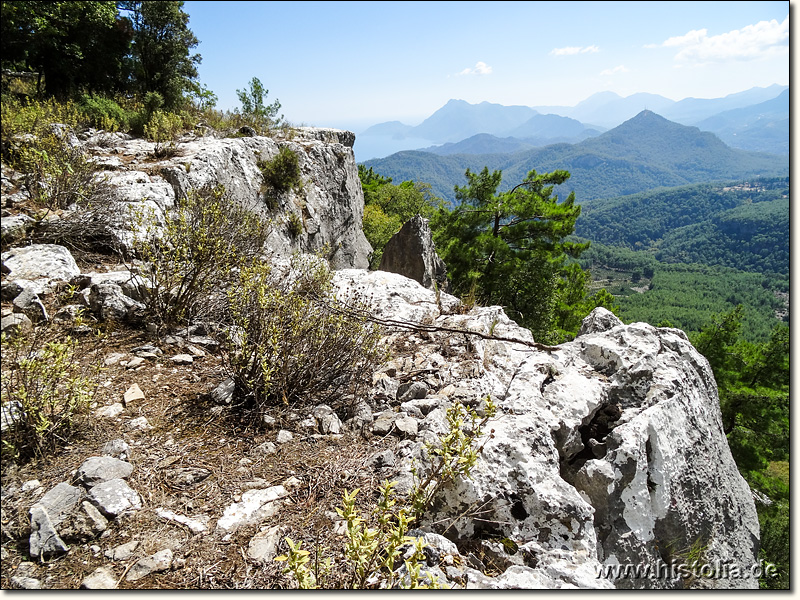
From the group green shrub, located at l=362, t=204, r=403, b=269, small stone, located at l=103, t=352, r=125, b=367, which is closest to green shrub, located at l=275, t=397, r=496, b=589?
small stone, located at l=103, t=352, r=125, b=367

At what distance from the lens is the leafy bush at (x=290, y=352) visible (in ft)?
10.7

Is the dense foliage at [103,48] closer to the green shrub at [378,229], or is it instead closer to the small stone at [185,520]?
the small stone at [185,520]

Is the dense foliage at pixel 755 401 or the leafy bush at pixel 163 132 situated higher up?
the leafy bush at pixel 163 132

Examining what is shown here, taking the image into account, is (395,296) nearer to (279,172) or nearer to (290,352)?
(290,352)

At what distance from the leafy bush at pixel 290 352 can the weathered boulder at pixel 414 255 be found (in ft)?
31.5

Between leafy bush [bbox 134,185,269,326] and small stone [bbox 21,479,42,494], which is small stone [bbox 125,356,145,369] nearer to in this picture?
leafy bush [bbox 134,185,269,326]

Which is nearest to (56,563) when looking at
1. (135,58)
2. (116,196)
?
(116,196)

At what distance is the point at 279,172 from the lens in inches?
473

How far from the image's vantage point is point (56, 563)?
6.52 feet

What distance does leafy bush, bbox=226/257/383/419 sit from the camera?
3266 mm

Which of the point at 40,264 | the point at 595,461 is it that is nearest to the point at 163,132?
the point at 40,264

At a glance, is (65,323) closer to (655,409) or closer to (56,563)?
(56,563)

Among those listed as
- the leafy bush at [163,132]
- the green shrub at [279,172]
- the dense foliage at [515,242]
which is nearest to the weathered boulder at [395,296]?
the leafy bush at [163,132]

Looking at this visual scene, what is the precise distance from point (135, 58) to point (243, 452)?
1701cm
